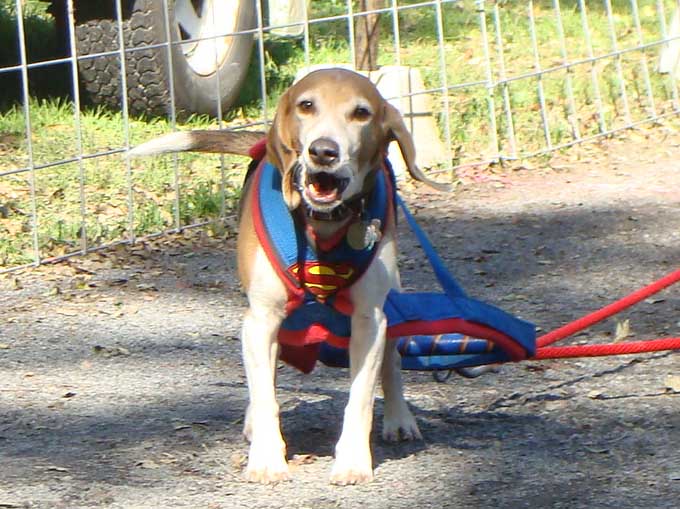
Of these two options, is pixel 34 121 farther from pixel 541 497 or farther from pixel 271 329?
pixel 541 497

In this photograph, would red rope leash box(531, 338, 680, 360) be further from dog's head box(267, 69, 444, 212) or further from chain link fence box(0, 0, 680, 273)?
chain link fence box(0, 0, 680, 273)

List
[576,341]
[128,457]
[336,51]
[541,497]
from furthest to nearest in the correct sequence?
[336,51], [576,341], [128,457], [541,497]

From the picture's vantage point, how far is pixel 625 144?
26.6 ft

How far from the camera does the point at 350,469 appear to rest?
3607 millimetres

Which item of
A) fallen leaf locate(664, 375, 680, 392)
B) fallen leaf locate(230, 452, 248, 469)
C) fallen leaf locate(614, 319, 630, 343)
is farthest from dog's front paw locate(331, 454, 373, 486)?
fallen leaf locate(614, 319, 630, 343)

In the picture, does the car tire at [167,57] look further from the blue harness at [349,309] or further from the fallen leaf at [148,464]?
the fallen leaf at [148,464]

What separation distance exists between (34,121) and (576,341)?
155 inches

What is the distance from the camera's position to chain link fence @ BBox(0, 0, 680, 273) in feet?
21.3

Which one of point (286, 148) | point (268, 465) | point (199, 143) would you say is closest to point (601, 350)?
point (268, 465)

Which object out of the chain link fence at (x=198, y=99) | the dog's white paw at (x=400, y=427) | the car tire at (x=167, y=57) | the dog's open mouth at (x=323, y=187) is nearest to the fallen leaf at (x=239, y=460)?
the dog's white paw at (x=400, y=427)

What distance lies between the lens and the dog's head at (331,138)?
10.9 feet

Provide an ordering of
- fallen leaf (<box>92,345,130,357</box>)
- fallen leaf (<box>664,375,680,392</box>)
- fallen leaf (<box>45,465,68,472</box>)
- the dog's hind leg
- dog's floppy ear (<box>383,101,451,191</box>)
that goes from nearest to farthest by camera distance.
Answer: dog's floppy ear (<box>383,101,451,191</box>) → fallen leaf (<box>45,465,68,472</box>) → the dog's hind leg → fallen leaf (<box>664,375,680,392</box>) → fallen leaf (<box>92,345,130,357</box>)

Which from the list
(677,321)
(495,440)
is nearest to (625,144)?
(677,321)

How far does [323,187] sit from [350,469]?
0.80 meters
